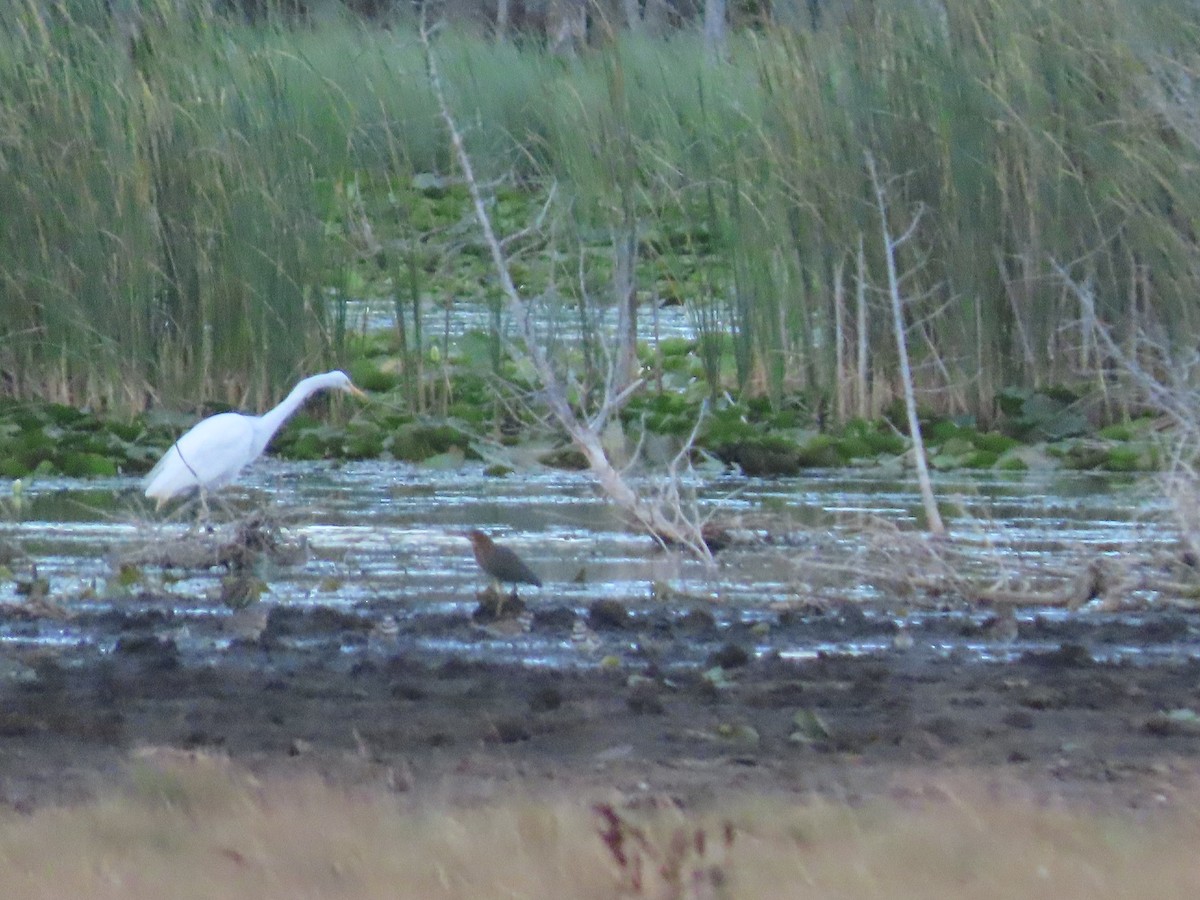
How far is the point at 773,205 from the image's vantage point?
9.81 m

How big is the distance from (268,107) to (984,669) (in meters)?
5.77

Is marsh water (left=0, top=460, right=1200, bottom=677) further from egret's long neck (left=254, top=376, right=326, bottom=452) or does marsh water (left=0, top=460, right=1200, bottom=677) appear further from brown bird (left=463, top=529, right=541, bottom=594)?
egret's long neck (left=254, top=376, right=326, bottom=452)

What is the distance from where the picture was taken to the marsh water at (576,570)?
5.41 meters

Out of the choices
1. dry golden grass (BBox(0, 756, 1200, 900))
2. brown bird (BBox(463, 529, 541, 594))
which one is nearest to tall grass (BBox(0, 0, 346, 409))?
brown bird (BBox(463, 529, 541, 594))

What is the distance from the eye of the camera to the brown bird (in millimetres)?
6090

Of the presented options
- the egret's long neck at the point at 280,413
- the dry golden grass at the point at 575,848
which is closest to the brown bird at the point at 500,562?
the egret's long neck at the point at 280,413

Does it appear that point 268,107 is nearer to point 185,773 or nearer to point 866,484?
point 866,484

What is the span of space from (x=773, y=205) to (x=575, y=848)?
685 cm

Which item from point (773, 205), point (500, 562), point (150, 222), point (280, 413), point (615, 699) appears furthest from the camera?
point (773, 205)

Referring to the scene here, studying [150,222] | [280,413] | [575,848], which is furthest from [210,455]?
[575,848]

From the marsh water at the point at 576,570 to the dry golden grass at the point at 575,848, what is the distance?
1527 millimetres

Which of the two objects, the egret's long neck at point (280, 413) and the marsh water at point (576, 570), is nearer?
the marsh water at point (576, 570)

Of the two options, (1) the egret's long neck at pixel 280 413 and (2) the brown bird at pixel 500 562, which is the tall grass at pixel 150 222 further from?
(2) the brown bird at pixel 500 562

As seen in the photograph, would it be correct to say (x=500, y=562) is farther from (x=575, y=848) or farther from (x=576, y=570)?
(x=575, y=848)
